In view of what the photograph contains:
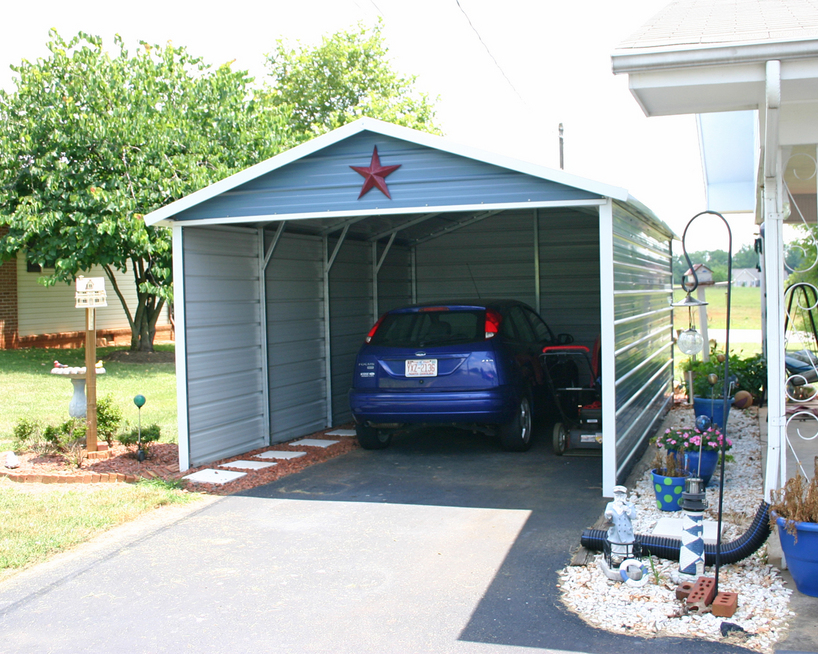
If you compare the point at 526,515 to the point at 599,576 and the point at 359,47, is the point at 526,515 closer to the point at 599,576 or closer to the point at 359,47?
the point at 599,576

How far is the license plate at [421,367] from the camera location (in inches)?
306

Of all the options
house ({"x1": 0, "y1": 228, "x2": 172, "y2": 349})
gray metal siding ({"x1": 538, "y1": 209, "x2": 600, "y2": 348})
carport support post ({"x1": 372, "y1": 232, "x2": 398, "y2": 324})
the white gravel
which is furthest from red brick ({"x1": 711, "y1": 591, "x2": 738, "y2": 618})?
house ({"x1": 0, "y1": 228, "x2": 172, "y2": 349})

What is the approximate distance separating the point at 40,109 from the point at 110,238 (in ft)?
9.21

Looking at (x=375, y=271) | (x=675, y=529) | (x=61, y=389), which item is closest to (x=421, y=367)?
(x=675, y=529)

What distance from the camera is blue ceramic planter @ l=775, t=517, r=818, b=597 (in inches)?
163

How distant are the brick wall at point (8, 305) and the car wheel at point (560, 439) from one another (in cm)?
1609

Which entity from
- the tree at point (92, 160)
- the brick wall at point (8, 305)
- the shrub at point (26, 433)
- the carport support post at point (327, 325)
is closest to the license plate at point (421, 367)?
the carport support post at point (327, 325)

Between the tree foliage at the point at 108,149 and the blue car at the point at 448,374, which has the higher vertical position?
the tree foliage at the point at 108,149

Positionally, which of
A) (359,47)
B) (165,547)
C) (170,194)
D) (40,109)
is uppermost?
(359,47)

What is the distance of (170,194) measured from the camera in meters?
15.6

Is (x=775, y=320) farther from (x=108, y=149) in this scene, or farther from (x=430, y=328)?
(x=108, y=149)

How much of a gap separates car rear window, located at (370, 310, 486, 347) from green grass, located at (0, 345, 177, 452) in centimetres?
307

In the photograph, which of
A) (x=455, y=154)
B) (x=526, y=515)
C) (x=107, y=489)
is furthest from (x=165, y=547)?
(x=455, y=154)

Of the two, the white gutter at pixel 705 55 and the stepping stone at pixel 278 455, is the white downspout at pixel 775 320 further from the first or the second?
the stepping stone at pixel 278 455
